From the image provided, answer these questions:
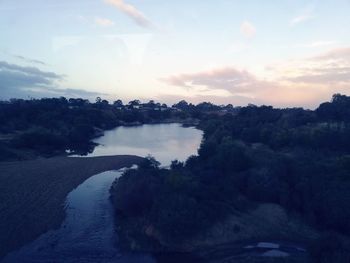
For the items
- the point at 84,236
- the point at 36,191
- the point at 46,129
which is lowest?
the point at 84,236

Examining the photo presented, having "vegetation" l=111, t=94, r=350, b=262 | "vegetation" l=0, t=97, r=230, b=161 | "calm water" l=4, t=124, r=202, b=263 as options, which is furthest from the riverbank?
"vegetation" l=0, t=97, r=230, b=161

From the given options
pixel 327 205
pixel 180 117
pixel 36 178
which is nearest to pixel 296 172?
pixel 327 205

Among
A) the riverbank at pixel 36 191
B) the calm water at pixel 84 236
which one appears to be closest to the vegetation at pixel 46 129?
the riverbank at pixel 36 191

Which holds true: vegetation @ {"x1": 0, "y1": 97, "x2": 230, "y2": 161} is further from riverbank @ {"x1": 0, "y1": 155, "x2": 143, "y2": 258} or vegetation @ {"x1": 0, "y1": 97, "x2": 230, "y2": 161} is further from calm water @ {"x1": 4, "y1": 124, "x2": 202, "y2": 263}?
calm water @ {"x1": 4, "y1": 124, "x2": 202, "y2": 263}

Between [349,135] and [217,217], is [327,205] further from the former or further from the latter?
[349,135]

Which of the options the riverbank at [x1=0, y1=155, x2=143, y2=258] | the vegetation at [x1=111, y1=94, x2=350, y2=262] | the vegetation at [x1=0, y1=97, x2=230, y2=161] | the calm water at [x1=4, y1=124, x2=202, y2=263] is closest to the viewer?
the calm water at [x1=4, y1=124, x2=202, y2=263]

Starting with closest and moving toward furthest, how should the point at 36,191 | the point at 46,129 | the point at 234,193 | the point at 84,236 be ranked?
the point at 84,236
the point at 234,193
the point at 36,191
the point at 46,129

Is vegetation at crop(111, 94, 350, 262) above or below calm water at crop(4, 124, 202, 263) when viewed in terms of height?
above

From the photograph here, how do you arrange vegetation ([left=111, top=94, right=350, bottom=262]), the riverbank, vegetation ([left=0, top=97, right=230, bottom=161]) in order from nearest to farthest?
vegetation ([left=111, top=94, right=350, bottom=262]) < the riverbank < vegetation ([left=0, top=97, right=230, bottom=161])

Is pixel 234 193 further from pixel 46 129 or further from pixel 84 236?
pixel 46 129

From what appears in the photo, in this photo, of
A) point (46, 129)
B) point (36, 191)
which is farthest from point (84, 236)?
point (46, 129)
